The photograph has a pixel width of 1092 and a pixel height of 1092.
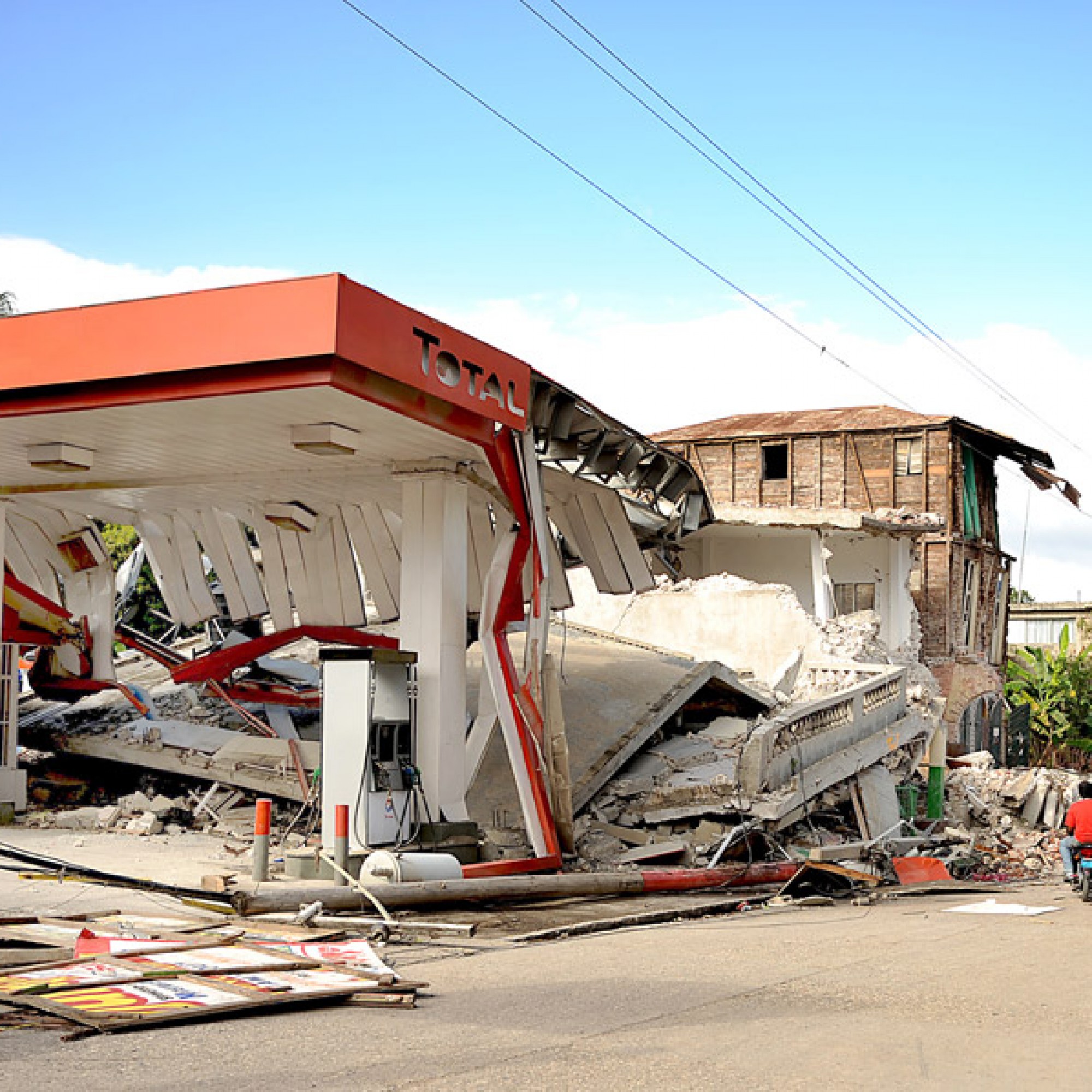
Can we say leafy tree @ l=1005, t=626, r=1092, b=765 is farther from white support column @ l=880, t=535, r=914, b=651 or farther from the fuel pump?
the fuel pump

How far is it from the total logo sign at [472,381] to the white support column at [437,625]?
1.63 metres

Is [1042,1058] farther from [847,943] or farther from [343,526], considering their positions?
[343,526]

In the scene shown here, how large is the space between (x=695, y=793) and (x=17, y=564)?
1170 cm

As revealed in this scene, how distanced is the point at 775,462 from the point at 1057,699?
13082mm

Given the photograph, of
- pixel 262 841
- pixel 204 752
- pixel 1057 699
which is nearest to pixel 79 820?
pixel 204 752

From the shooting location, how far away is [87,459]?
666 inches

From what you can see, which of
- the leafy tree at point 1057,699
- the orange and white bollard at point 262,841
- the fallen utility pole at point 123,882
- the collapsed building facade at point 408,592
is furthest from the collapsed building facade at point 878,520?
the fallen utility pole at point 123,882

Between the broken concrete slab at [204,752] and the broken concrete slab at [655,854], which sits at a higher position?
the broken concrete slab at [204,752]

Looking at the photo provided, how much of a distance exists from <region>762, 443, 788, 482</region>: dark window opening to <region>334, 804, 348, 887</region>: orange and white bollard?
31.5 meters

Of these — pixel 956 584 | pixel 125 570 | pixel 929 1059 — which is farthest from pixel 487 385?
pixel 956 584

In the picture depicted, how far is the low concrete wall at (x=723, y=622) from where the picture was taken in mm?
30797

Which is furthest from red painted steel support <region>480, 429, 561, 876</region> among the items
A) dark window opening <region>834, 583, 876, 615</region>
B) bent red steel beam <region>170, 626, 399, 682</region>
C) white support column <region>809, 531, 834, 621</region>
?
dark window opening <region>834, 583, 876, 615</region>

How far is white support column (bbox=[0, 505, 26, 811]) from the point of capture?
19.4 metres

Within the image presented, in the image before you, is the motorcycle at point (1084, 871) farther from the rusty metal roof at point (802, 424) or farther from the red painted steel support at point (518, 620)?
the rusty metal roof at point (802, 424)
